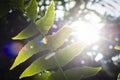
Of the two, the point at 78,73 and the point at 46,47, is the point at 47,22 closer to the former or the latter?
the point at 46,47

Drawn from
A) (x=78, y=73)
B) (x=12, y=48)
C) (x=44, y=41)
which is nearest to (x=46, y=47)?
(x=44, y=41)

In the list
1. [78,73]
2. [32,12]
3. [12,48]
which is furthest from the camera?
[12,48]

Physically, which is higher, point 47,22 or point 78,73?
point 47,22

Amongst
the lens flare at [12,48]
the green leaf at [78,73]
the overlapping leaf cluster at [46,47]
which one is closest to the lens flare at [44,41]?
the overlapping leaf cluster at [46,47]

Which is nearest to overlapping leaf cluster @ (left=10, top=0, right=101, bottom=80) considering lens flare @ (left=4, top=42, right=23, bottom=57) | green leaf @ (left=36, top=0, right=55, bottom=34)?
green leaf @ (left=36, top=0, right=55, bottom=34)

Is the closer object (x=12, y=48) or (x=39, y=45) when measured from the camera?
(x=39, y=45)

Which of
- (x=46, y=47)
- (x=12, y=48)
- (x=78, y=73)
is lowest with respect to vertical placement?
(x=12, y=48)

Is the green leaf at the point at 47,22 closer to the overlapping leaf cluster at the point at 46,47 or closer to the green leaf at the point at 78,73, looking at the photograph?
the overlapping leaf cluster at the point at 46,47

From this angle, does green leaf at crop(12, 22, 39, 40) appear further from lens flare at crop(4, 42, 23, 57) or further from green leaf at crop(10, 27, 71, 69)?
lens flare at crop(4, 42, 23, 57)
